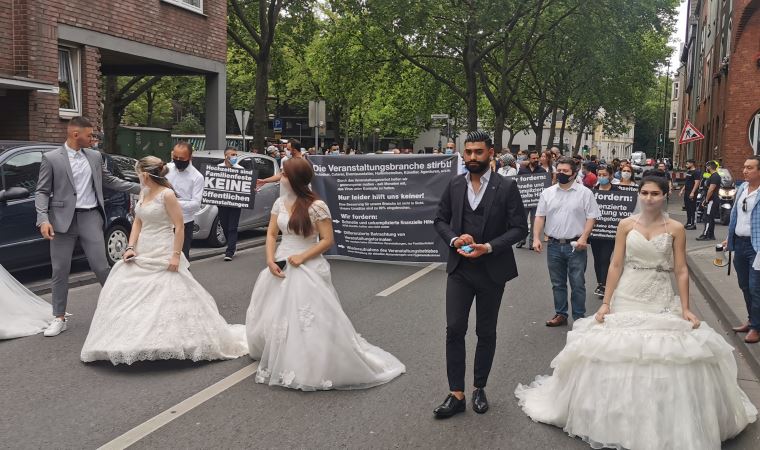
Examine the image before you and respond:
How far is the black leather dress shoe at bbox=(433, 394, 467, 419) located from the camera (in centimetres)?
491

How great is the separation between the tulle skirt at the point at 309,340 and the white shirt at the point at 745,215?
3.96m

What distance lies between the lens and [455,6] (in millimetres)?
27953

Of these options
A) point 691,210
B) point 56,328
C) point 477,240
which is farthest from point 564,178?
point 691,210

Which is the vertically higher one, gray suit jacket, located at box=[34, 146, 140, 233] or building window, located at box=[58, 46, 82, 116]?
building window, located at box=[58, 46, 82, 116]

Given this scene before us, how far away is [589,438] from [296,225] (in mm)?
2482

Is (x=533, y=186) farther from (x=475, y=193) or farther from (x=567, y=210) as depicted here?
(x=475, y=193)

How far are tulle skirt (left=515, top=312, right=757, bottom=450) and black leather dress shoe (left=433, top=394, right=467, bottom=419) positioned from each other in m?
0.66

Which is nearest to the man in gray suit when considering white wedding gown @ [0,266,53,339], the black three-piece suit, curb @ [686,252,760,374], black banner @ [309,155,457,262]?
white wedding gown @ [0,266,53,339]

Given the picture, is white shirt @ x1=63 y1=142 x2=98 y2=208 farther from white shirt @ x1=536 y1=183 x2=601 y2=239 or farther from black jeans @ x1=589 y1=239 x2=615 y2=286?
black jeans @ x1=589 y1=239 x2=615 y2=286

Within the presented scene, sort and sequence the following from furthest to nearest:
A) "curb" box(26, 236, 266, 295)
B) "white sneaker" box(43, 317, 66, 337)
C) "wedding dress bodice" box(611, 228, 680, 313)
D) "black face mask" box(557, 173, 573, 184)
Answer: "curb" box(26, 236, 266, 295)
"black face mask" box(557, 173, 573, 184)
"white sneaker" box(43, 317, 66, 337)
"wedding dress bodice" box(611, 228, 680, 313)

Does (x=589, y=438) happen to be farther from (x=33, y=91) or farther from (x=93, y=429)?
(x=33, y=91)

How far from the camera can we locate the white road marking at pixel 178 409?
4.49 meters

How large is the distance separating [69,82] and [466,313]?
44.7 ft

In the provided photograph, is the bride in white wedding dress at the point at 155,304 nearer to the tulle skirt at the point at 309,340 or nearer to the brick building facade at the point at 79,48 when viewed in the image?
the tulle skirt at the point at 309,340
